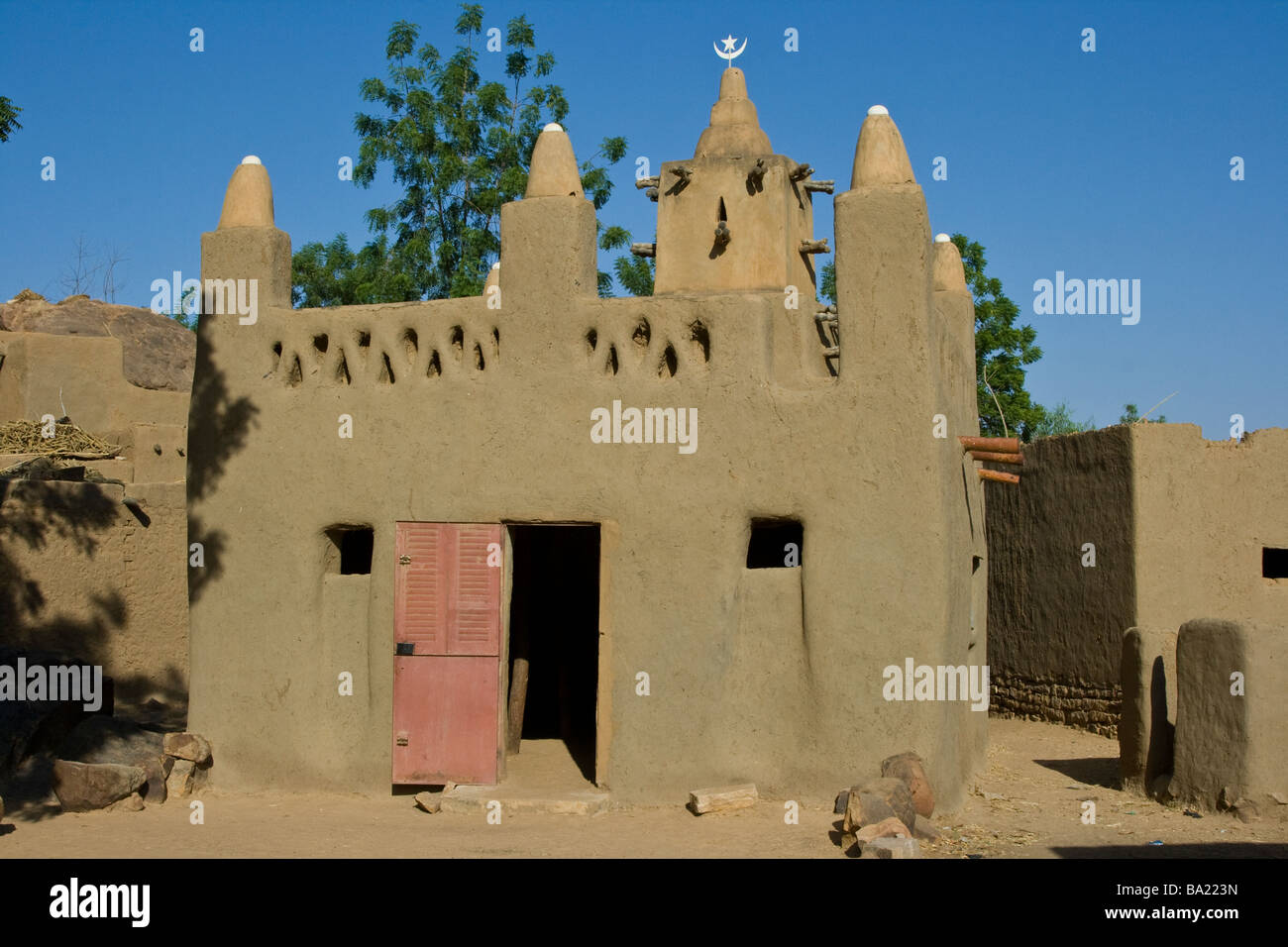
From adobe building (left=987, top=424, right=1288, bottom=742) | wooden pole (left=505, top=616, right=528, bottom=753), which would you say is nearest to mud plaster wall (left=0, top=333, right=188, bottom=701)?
wooden pole (left=505, top=616, right=528, bottom=753)

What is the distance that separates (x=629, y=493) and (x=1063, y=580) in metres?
6.47

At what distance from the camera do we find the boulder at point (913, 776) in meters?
9.09

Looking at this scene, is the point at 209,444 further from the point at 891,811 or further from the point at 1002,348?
the point at 1002,348

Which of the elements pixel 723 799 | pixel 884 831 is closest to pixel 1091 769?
pixel 723 799

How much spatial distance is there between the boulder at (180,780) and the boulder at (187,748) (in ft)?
0.16

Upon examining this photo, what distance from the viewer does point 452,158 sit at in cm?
2392

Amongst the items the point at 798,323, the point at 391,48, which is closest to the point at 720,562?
the point at 798,323

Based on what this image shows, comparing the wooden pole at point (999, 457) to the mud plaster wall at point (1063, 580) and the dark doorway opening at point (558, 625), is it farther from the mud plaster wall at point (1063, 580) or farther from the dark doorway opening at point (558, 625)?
the dark doorway opening at point (558, 625)

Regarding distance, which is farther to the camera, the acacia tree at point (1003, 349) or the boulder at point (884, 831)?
the acacia tree at point (1003, 349)

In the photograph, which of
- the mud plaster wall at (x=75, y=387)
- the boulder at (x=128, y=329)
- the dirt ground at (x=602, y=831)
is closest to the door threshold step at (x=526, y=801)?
the dirt ground at (x=602, y=831)

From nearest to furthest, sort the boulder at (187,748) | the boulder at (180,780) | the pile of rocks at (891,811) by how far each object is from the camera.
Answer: the pile of rocks at (891,811)
the boulder at (180,780)
the boulder at (187,748)

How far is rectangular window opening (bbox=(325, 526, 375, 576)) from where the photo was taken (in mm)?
10896

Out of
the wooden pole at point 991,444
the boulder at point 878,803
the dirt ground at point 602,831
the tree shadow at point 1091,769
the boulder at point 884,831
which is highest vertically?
the wooden pole at point 991,444

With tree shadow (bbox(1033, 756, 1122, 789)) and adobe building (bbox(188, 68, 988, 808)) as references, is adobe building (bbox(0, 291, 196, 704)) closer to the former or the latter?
adobe building (bbox(188, 68, 988, 808))
